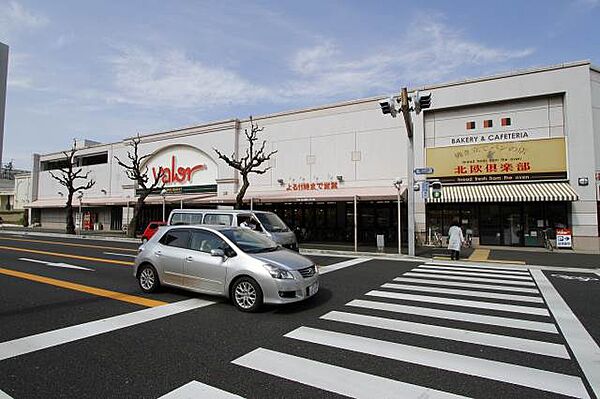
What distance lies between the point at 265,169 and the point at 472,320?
21.3 m

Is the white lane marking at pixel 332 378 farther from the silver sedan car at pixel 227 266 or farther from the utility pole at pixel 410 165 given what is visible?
the utility pole at pixel 410 165

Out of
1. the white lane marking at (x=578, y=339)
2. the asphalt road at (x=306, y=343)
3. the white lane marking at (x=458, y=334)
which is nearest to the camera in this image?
the asphalt road at (x=306, y=343)

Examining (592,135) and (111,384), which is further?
(592,135)

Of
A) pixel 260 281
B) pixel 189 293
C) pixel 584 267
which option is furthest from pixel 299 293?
pixel 584 267

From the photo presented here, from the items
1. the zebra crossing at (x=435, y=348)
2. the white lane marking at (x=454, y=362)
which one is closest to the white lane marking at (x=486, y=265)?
the zebra crossing at (x=435, y=348)

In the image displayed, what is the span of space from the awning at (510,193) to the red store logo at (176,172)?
63.6ft

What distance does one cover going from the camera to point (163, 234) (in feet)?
26.2

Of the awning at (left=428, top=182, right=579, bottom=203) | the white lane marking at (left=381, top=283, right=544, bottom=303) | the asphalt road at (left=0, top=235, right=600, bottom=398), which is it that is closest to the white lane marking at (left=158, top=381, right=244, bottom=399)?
the asphalt road at (left=0, top=235, right=600, bottom=398)

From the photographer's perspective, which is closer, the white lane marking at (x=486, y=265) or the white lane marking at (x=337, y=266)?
the white lane marking at (x=337, y=266)

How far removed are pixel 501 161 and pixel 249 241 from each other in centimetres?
1792

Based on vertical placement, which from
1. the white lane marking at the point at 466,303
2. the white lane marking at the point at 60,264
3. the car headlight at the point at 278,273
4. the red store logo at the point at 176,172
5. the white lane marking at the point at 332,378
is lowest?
the white lane marking at the point at 332,378

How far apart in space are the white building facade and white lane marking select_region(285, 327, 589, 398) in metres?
13.8

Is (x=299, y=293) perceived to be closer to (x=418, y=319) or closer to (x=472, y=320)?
(x=418, y=319)

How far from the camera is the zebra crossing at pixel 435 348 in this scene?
12.2 feet
